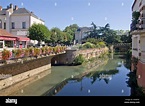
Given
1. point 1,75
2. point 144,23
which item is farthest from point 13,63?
point 144,23

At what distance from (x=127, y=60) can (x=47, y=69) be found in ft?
10.2

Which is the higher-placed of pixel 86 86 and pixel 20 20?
pixel 20 20

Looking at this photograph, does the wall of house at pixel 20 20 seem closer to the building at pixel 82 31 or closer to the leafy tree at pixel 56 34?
the leafy tree at pixel 56 34

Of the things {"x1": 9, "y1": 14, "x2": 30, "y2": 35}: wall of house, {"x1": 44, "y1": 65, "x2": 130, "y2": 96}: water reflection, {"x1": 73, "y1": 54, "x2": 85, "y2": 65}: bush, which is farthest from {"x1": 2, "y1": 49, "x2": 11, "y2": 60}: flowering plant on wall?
{"x1": 73, "y1": 54, "x2": 85, "y2": 65}: bush

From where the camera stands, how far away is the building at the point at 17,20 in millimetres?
1670

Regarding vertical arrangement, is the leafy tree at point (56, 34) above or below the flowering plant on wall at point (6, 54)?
above

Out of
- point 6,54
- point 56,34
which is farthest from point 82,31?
point 6,54

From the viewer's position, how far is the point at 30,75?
20.2 ft

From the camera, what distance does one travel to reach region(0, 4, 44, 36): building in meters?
1.67

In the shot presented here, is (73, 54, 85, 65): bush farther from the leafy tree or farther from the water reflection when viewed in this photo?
the water reflection

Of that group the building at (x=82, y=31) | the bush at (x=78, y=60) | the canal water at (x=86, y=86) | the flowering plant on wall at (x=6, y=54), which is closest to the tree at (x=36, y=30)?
the building at (x=82, y=31)

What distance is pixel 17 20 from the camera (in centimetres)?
184

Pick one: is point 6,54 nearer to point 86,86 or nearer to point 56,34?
point 56,34

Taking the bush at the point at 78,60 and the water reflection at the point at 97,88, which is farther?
the bush at the point at 78,60
